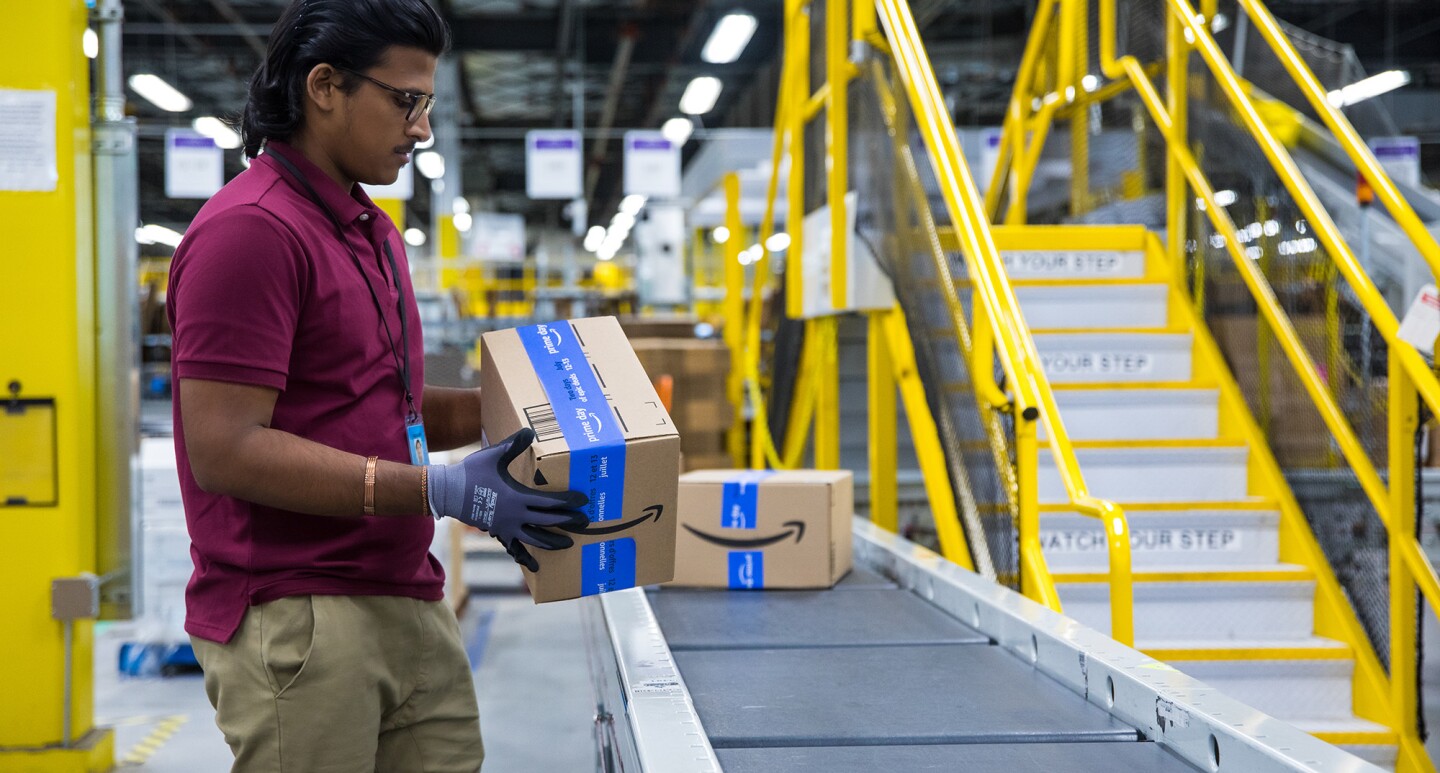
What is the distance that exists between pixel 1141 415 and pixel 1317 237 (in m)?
1.00

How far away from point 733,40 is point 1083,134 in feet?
33.2

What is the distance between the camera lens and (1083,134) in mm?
6199

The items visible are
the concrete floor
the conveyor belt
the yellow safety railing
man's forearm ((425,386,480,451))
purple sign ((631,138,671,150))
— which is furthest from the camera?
purple sign ((631,138,671,150))

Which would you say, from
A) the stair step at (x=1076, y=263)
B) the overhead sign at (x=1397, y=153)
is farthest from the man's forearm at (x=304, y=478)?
the overhead sign at (x=1397, y=153)

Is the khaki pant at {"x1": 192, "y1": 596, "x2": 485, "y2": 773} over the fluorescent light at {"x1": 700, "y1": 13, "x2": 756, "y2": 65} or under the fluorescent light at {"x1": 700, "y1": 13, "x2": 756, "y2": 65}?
under


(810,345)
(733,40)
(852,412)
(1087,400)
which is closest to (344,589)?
(1087,400)

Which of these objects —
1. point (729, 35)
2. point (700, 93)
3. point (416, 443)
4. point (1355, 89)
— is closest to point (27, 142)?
point (416, 443)

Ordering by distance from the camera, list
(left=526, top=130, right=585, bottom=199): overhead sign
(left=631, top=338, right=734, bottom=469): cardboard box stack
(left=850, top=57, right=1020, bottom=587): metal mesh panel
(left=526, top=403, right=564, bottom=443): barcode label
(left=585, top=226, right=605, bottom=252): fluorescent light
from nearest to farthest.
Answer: (left=526, top=403, right=564, bottom=443): barcode label
(left=850, top=57, right=1020, bottom=587): metal mesh panel
(left=631, top=338, right=734, bottom=469): cardboard box stack
(left=526, top=130, right=585, bottom=199): overhead sign
(left=585, top=226, right=605, bottom=252): fluorescent light

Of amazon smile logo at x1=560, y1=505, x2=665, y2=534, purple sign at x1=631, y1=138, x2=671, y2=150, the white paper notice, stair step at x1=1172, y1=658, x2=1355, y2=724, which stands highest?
purple sign at x1=631, y1=138, x2=671, y2=150

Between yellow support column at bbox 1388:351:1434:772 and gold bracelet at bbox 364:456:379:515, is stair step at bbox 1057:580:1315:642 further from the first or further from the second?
gold bracelet at bbox 364:456:379:515

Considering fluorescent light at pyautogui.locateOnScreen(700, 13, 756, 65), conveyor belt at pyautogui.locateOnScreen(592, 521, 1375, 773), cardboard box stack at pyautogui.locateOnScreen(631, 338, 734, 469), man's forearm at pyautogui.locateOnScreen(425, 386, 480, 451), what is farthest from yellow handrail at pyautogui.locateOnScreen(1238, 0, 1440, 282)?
fluorescent light at pyautogui.locateOnScreen(700, 13, 756, 65)

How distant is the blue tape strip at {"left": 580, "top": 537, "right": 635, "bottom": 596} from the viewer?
1.78m

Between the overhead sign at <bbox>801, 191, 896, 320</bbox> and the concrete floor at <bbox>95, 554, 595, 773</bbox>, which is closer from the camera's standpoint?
the concrete floor at <bbox>95, 554, 595, 773</bbox>

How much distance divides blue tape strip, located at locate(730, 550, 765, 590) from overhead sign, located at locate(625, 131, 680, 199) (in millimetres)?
11749
